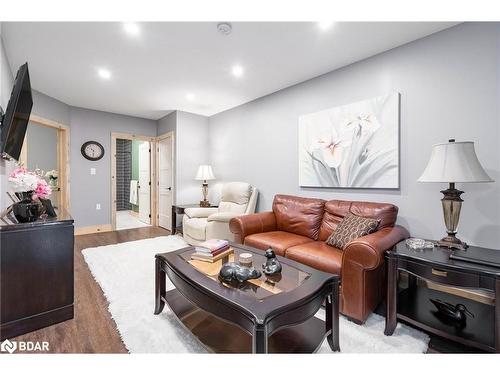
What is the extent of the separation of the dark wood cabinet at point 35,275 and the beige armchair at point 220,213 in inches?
67.5

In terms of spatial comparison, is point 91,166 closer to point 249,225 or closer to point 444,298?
point 249,225

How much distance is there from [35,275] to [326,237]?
2.55 m

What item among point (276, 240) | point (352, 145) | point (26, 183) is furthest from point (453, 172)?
point (26, 183)

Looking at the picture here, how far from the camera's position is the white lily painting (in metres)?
2.46

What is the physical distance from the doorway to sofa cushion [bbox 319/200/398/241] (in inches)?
128

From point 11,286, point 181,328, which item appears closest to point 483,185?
point 181,328

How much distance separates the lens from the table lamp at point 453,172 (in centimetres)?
169

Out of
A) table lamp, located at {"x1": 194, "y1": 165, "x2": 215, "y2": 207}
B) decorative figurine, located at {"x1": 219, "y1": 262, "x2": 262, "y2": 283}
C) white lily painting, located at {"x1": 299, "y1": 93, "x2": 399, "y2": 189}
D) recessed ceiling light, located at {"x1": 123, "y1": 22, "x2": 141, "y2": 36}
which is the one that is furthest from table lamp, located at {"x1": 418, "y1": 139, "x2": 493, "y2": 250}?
table lamp, located at {"x1": 194, "y1": 165, "x2": 215, "y2": 207}

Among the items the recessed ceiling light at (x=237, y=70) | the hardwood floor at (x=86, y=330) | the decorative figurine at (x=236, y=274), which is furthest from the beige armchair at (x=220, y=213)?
the decorative figurine at (x=236, y=274)

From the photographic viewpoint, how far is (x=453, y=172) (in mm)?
1718

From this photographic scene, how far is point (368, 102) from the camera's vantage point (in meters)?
2.61
